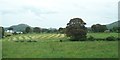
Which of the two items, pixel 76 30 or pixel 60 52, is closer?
pixel 60 52

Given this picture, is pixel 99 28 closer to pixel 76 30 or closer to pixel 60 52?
pixel 76 30

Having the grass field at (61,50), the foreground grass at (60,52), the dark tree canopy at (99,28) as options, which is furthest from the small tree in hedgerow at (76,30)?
the dark tree canopy at (99,28)

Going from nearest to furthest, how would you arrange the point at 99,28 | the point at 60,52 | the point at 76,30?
the point at 60,52
the point at 76,30
the point at 99,28

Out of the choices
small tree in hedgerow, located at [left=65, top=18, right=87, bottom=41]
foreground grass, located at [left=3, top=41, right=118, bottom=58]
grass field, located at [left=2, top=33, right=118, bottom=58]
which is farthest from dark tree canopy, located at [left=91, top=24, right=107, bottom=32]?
foreground grass, located at [left=3, top=41, right=118, bottom=58]

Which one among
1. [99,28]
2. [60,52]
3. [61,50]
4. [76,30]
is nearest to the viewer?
[60,52]

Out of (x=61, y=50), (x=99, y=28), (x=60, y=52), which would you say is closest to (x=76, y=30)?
(x=61, y=50)

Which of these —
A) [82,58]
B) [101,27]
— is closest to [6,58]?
[82,58]

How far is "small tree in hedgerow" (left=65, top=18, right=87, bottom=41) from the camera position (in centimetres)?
3453

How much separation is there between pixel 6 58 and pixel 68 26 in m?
25.5

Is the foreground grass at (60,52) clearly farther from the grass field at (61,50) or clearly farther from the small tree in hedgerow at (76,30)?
the small tree in hedgerow at (76,30)

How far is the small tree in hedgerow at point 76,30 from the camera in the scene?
113 ft

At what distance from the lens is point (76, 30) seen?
115ft

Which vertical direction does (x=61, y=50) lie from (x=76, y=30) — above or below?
below

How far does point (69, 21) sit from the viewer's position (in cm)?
3712
